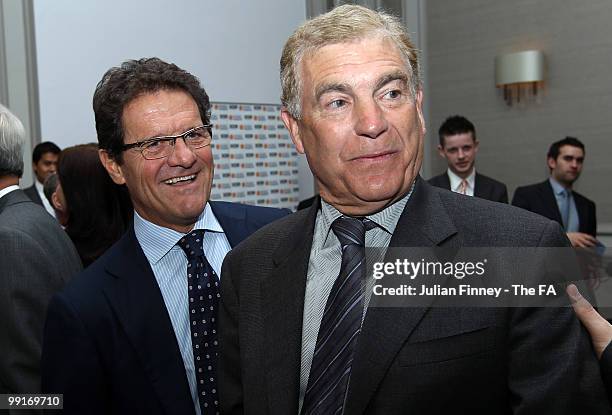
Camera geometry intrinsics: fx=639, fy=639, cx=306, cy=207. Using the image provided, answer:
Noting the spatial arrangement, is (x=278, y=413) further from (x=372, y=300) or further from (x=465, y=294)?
(x=465, y=294)

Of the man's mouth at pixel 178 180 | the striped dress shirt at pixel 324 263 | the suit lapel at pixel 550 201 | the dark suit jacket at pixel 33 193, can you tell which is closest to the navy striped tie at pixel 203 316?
the man's mouth at pixel 178 180

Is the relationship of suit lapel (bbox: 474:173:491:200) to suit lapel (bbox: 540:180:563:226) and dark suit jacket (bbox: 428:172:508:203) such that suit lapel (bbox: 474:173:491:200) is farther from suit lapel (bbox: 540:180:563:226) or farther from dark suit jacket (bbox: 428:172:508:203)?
suit lapel (bbox: 540:180:563:226)

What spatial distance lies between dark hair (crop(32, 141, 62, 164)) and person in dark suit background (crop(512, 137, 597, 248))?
3376 mm

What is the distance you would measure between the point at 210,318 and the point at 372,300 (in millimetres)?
564

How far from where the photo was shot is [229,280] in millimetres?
1419

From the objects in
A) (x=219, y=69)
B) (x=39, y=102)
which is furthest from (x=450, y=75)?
(x=39, y=102)

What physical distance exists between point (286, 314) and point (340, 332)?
129 mm

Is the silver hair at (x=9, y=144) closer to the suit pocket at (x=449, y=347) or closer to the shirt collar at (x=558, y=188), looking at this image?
the suit pocket at (x=449, y=347)

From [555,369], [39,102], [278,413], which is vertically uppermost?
[39,102]

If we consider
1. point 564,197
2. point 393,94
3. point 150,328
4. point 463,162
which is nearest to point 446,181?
point 463,162

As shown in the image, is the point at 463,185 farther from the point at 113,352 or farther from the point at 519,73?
the point at 113,352

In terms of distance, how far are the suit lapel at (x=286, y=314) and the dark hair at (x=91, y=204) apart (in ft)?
3.61

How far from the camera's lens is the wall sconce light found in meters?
5.70

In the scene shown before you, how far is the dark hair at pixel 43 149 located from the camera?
4410 mm
